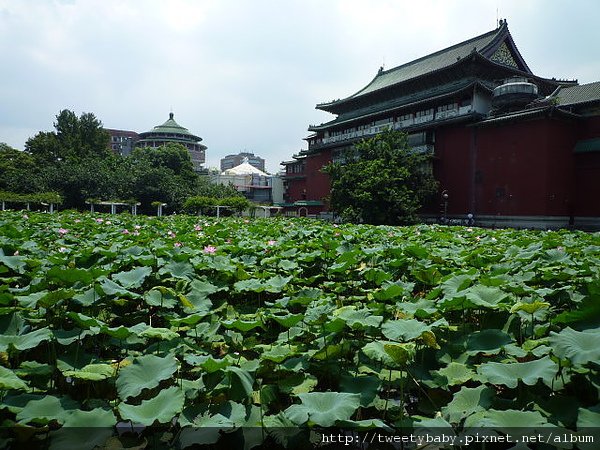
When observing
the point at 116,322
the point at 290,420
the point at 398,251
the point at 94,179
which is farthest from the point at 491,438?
the point at 94,179

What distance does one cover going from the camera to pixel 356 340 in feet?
5.53

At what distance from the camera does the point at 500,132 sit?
728 inches

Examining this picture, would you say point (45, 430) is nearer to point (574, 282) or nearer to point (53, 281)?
point (53, 281)

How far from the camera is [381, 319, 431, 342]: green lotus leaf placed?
4.61ft

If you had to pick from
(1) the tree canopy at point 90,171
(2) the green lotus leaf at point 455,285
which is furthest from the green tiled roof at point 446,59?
(2) the green lotus leaf at point 455,285

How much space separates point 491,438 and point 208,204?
81.2 feet

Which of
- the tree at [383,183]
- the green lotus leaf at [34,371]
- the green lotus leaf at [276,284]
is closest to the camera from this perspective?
the green lotus leaf at [34,371]

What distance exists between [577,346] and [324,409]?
0.72 metres

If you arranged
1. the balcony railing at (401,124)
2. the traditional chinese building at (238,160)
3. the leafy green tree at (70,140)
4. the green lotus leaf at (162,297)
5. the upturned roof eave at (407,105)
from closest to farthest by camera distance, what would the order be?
the green lotus leaf at (162,297)
the upturned roof eave at (407,105)
the balcony railing at (401,124)
the leafy green tree at (70,140)
the traditional chinese building at (238,160)

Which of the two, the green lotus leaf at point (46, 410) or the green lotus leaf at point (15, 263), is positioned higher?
the green lotus leaf at point (15, 263)

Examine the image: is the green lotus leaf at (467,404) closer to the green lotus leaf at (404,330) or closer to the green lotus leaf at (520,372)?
the green lotus leaf at (520,372)

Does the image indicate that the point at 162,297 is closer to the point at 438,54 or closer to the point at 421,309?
the point at 421,309

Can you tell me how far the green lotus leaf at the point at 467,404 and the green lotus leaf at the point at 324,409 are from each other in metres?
0.28

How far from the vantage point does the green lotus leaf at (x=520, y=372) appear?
1.13 metres
